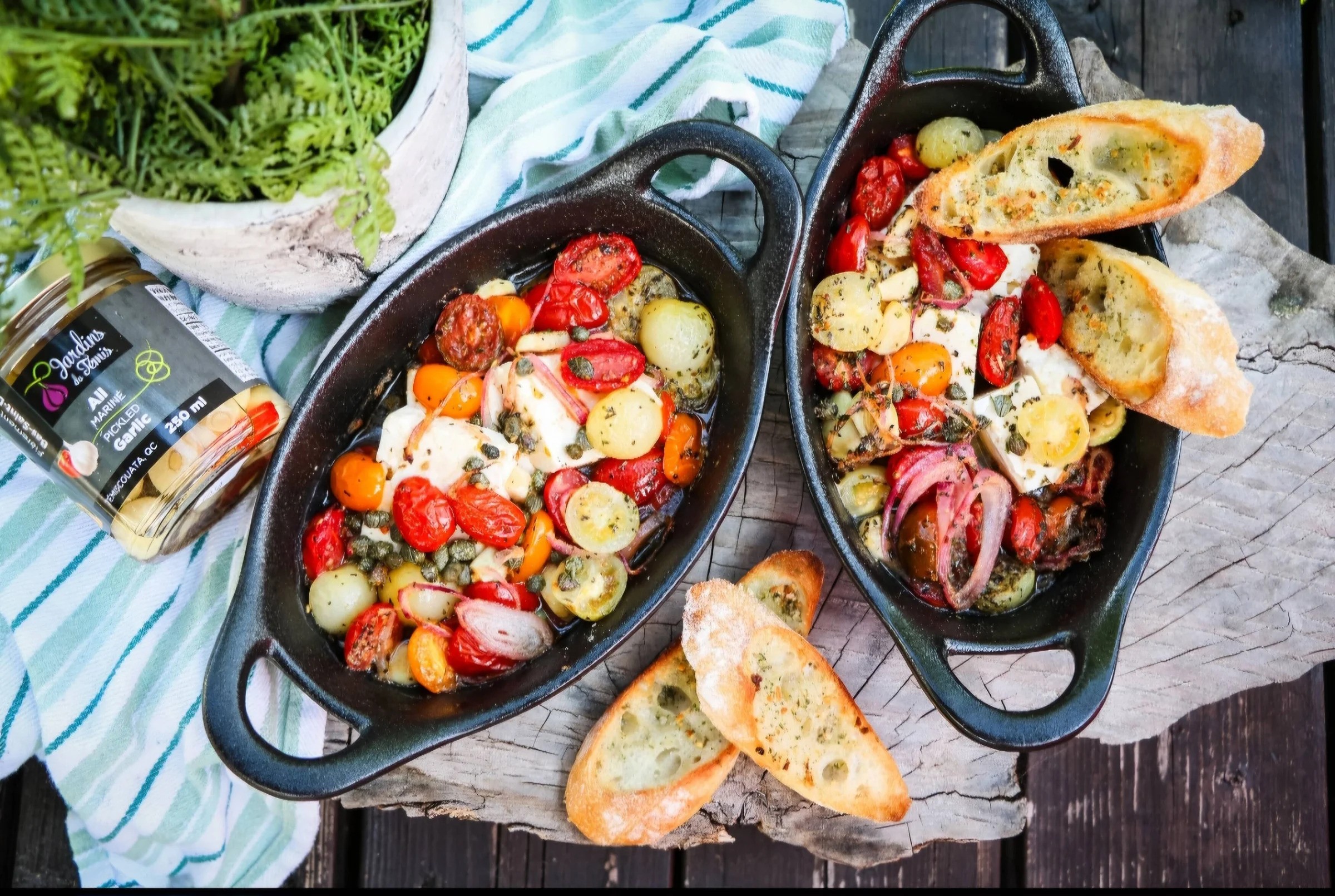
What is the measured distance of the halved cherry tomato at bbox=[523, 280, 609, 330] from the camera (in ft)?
7.41

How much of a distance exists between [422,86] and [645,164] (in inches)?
20.4

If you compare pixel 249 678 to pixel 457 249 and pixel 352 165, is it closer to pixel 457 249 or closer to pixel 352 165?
pixel 457 249

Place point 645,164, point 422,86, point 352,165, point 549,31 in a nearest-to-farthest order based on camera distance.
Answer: point 352,165 < point 422,86 < point 645,164 < point 549,31

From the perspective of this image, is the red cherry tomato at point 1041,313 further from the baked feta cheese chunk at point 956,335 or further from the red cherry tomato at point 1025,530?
the red cherry tomato at point 1025,530

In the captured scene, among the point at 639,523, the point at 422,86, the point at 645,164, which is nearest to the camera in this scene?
the point at 422,86

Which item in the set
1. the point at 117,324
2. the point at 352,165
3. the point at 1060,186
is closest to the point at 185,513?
the point at 117,324

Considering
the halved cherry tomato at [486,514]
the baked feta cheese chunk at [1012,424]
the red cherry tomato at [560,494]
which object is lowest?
the baked feta cheese chunk at [1012,424]

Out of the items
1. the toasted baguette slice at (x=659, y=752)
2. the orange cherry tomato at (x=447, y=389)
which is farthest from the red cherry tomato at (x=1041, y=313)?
the orange cherry tomato at (x=447, y=389)

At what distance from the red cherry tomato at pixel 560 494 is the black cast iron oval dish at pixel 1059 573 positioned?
546 millimetres

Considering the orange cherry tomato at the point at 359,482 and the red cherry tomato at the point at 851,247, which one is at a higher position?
the orange cherry tomato at the point at 359,482

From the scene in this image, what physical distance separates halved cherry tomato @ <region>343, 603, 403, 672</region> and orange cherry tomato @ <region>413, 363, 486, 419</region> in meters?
0.49

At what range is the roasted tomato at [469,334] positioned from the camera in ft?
7.28

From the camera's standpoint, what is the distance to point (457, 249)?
218cm

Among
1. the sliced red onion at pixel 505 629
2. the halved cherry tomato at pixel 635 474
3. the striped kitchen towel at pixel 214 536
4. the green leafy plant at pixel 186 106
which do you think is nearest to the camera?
the green leafy plant at pixel 186 106
